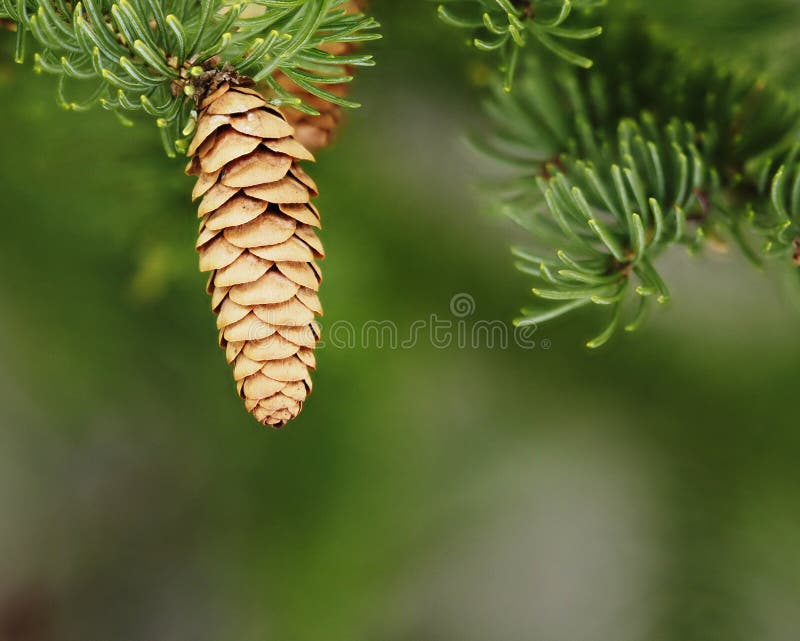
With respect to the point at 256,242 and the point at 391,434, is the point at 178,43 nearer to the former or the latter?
the point at 256,242

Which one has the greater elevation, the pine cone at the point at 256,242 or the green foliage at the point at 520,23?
the green foliage at the point at 520,23

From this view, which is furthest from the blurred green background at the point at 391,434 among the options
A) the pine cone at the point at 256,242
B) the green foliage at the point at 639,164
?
the pine cone at the point at 256,242

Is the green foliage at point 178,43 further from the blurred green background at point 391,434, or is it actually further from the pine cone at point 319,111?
the blurred green background at point 391,434

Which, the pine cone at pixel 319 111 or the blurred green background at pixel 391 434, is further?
the blurred green background at pixel 391 434

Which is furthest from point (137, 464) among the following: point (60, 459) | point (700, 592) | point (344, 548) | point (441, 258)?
point (700, 592)

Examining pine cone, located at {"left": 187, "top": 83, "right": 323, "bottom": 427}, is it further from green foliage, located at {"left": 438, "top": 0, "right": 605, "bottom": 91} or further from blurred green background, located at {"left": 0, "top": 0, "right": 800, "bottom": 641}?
blurred green background, located at {"left": 0, "top": 0, "right": 800, "bottom": 641}

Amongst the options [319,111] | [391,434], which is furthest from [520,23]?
[391,434]
